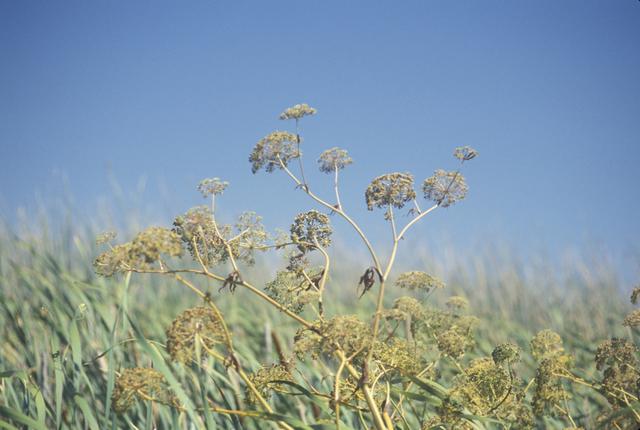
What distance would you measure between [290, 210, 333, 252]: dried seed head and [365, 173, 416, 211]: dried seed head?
0.54 feet

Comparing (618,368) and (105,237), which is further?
(618,368)

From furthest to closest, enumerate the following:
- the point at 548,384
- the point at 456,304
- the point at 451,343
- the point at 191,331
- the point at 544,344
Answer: the point at 456,304, the point at 544,344, the point at 548,384, the point at 451,343, the point at 191,331

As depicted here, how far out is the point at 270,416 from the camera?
1.84 m

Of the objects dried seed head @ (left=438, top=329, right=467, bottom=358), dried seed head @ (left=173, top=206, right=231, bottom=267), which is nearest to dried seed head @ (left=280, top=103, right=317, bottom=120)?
dried seed head @ (left=173, top=206, right=231, bottom=267)

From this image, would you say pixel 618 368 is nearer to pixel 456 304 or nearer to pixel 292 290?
pixel 456 304

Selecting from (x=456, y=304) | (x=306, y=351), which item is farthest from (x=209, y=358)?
(x=306, y=351)

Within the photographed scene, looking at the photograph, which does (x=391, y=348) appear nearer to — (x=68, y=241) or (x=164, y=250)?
(x=164, y=250)

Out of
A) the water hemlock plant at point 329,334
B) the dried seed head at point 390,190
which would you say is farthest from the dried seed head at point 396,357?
the dried seed head at point 390,190

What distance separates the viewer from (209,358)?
3.85m

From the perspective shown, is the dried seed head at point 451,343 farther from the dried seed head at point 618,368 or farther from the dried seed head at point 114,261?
the dried seed head at point 114,261

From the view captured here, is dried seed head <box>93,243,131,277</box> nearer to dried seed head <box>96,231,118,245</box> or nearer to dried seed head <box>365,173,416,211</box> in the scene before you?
dried seed head <box>96,231,118,245</box>

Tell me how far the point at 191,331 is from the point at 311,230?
579mm

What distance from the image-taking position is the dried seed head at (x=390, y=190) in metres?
2.03

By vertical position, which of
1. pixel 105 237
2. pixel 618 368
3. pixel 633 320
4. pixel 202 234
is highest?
pixel 105 237
